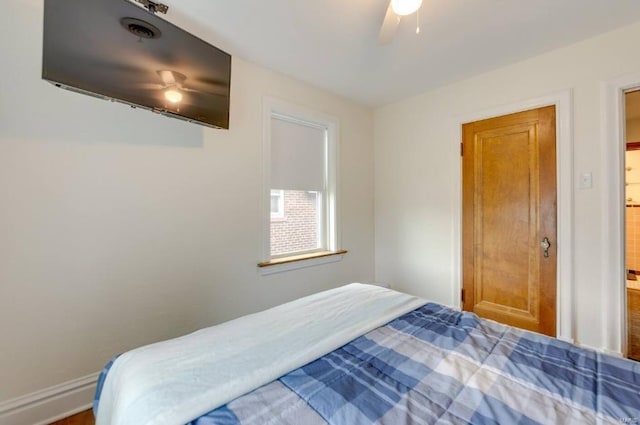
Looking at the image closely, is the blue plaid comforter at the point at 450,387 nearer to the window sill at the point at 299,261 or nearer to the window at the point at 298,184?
the window sill at the point at 299,261

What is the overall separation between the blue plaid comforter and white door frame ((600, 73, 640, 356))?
1.30m

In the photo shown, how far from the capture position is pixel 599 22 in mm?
1830

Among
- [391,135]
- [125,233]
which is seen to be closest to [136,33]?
[125,233]

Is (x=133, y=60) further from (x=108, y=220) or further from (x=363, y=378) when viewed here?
(x=363, y=378)

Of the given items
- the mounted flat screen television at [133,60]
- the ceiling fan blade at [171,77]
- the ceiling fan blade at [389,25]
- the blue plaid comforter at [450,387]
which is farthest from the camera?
the ceiling fan blade at [171,77]

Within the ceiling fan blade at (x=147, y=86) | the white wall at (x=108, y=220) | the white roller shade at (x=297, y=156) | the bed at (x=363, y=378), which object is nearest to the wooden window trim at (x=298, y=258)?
the white wall at (x=108, y=220)

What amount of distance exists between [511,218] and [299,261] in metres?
1.92

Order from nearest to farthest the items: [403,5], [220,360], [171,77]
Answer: [220,360] → [403,5] → [171,77]

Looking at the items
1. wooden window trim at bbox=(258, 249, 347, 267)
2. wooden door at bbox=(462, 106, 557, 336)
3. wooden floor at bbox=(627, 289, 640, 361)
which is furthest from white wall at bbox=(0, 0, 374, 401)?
wooden floor at bbox=(627, 289, 640, 361)

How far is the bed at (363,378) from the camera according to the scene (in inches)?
30.6

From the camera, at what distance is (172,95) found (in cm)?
167

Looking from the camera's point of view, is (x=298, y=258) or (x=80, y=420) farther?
(x=298, y=258)

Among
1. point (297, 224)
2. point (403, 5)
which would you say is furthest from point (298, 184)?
point (403, 5)

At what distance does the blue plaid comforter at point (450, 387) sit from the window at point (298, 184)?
1521 mm
